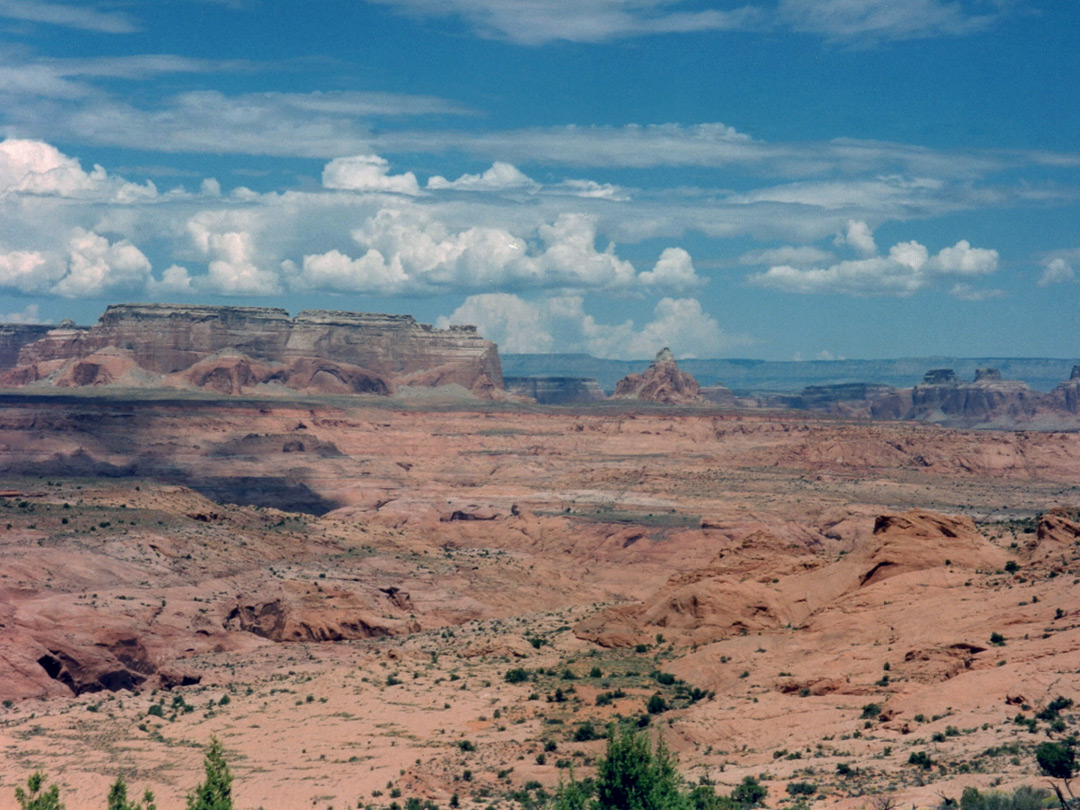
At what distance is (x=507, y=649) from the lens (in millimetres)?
50906

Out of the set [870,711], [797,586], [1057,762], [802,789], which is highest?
[1057,762]

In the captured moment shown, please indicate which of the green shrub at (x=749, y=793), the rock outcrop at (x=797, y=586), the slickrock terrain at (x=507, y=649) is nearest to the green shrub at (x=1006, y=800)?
the slickrock terrain at (x=507, y=649)

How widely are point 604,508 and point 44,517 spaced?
6156cm

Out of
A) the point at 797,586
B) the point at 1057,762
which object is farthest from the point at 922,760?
the point at 797,586

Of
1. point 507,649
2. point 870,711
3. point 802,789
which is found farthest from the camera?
point 507,649

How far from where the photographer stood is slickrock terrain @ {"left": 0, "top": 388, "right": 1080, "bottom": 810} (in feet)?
115

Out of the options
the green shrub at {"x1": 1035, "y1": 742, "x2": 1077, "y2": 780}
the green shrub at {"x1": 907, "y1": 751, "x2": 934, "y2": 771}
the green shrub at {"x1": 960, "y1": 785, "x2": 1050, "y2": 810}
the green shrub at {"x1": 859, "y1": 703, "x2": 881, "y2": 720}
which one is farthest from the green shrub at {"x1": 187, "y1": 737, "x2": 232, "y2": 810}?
the green shrub at {"x1": 1035, "y1": 742, "x2": 1077, "y2": 780}

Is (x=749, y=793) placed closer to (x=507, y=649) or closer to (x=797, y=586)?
(x=797, y=586)

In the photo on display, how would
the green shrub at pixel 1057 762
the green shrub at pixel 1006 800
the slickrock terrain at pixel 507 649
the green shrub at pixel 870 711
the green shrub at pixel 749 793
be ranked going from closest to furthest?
the green shrub at pixel 1006 800 < the green shrub at pixel 1057 762 < the green shrub at pixel 749 793 < the slickrock terrain at pixel 507 649 < the green shrub at pixel 870 711

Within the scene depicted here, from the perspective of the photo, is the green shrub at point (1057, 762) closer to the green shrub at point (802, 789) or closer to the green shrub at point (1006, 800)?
the green shrub at point (1006, 800)

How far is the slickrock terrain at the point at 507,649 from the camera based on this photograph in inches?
1375

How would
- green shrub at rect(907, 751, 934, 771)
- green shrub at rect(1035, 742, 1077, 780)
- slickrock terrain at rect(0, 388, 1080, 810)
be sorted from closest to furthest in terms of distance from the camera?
green shrub at rect(1035, 742, 1077, 780), green shrub at rect(907, 751, 934, 771), slickrock terrain at rect(0, 388, 1080, 810)

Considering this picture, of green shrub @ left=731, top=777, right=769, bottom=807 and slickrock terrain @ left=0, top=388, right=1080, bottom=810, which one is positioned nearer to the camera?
green shrub @ left=731, top=777, right=769, bottom=807

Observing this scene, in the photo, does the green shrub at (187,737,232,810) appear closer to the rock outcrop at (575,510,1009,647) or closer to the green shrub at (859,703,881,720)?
Answer: the green shrub at (859,703,881,720)
